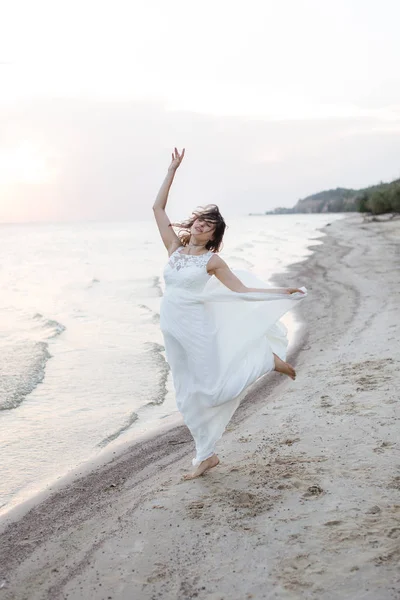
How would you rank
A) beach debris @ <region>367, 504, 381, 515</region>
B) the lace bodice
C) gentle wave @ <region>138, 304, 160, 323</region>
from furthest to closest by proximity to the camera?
gentle wave @ <region>138, 304, 160, 323</region>, the lace bodice, beach debris @ <region>367, 504, 381, 515</region>

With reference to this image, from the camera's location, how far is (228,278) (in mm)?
4812

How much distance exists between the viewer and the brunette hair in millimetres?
4801

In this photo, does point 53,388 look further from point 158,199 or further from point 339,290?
point 339,290

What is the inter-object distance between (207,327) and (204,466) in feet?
3.97

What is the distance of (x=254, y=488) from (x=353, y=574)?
133cm

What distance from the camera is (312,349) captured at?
9.59 meters

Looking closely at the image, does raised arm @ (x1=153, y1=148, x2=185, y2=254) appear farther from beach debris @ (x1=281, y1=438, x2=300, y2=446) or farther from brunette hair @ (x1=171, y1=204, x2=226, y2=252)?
beach debris @ (x1=281, y1=438, x2=300, y2=446)

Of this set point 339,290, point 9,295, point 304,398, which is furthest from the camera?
point 9,295

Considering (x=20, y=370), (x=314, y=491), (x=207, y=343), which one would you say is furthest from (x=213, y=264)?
(x=20, y=370)

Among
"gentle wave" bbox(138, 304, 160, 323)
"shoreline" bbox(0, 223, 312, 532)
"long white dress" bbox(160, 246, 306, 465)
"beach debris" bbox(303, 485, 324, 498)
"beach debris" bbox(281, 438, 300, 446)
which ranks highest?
"long white dress" bbox(160, 246, 306, 465)

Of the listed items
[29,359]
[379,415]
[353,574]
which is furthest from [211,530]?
[29,359]

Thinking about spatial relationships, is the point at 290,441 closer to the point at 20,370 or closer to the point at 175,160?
the point at 175,160

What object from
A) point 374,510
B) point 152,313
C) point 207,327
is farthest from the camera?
point 152,313

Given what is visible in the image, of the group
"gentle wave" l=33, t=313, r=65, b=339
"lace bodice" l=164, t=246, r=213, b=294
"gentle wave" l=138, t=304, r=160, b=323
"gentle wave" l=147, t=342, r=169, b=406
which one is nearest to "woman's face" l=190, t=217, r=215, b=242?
"lace bodice" l=164, t=246, r=213, b=294
